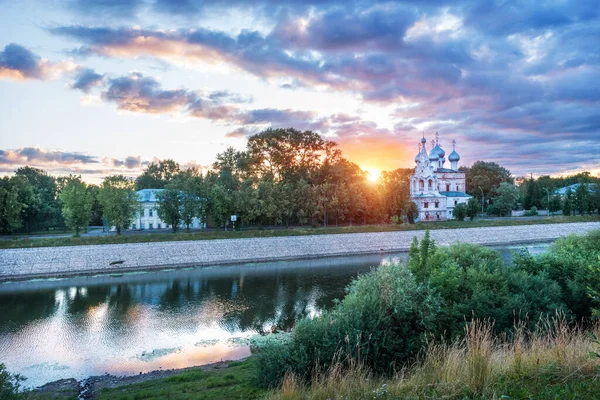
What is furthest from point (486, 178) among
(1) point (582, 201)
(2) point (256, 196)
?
(2) point (256, 196)

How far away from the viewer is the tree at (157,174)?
86.1 meters

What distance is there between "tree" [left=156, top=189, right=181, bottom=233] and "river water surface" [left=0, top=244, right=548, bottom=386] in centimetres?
1407

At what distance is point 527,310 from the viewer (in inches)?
468

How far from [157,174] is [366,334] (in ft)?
284

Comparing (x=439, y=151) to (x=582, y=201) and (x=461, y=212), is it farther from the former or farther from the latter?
(x=461, y=212)

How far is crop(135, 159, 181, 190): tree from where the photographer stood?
86125 millimetres

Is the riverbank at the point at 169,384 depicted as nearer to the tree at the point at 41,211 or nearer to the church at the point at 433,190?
the tree at the point at 41,211

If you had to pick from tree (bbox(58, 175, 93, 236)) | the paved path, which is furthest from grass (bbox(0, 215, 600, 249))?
tree (bbox(58, 175, 93, 236))

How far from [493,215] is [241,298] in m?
71.2

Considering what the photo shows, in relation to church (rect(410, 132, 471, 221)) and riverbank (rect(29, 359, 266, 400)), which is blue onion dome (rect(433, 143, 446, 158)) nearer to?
church (rect(410, 132, 471, 221))

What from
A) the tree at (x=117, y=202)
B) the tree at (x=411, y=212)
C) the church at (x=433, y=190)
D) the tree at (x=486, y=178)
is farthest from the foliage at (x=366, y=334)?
the tree at (x=486, y=178)

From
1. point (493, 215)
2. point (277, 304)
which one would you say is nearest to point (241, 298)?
point (277, 304)

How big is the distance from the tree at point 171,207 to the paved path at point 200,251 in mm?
9057

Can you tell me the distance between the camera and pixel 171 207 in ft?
157
